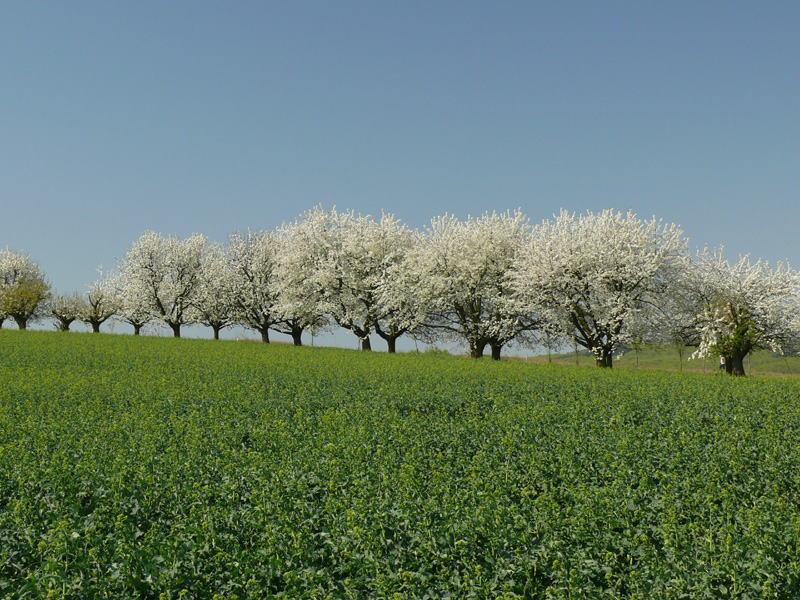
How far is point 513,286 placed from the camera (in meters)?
41.8

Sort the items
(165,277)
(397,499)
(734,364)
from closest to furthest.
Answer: (397,499) < (734,364) < (165,277)

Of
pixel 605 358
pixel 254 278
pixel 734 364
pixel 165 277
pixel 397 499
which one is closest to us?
pixel 397 499

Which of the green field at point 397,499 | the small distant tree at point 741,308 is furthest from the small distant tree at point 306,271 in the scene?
the green field at point 397,499

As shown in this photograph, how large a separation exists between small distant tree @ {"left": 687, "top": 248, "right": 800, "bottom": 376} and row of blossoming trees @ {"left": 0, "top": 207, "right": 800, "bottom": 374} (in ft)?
0.30

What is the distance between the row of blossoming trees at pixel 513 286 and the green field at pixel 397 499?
73.6 feet

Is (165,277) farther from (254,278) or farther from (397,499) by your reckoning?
(397,499)

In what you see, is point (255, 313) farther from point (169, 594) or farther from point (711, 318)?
point (169, 594)

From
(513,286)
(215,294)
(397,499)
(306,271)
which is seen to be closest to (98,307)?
(215,294)

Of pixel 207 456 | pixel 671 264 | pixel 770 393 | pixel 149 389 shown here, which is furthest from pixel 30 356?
pixel 671 264

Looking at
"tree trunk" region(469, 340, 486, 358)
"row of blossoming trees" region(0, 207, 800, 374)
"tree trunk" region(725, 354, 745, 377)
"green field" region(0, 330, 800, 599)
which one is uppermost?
"row of blossoming trees" region(0, 207, 800, 374)

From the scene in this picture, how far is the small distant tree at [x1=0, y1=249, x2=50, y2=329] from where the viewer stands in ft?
250

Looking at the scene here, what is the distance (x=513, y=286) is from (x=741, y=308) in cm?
1436

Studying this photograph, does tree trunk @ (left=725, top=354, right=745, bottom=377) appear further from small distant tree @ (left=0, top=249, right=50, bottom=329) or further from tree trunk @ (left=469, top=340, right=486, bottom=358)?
small distant tree @ (left=0, top=249, right=50, bottom=329)

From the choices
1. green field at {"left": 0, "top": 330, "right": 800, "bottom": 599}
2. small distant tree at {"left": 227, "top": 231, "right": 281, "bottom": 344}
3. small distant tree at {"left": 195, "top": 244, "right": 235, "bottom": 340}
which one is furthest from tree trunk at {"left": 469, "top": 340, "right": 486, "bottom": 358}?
small distant tree at {"left": 195, "top": 244, "right": 235, "bottom": 340}
